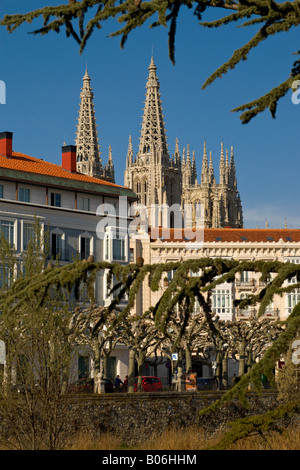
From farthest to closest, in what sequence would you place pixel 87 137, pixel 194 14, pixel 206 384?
pixel 87 137, pixel 206 384, pixel 194 14

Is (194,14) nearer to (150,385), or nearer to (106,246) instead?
(150,385)

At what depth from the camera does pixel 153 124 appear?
166 m

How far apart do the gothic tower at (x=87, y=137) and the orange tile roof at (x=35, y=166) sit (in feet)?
335

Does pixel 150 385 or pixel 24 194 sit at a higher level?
pixel 24 194

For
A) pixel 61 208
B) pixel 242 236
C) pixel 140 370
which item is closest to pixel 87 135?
pixel 242 236

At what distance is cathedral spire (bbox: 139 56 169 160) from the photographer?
536 ft

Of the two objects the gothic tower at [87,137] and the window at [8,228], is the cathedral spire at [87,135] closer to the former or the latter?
the gothic tower at [87,137]

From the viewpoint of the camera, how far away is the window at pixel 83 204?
54406 millimetres

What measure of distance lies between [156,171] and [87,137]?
1434cm

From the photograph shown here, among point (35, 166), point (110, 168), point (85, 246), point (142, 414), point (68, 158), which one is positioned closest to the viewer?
point (142, 414)

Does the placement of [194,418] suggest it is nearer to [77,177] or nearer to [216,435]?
[216,435]

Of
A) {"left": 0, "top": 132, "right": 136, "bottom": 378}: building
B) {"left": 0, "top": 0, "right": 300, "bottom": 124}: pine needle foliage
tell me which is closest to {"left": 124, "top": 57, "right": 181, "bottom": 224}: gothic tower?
{"left": 0, "top": 132, "right": 136, "bottom": 378}: building

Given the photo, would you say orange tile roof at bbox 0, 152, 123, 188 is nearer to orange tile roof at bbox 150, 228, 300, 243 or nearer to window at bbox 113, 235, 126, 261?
window at bbox 113, 235, 126, 261

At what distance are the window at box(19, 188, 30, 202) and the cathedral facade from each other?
10182 centimetres
